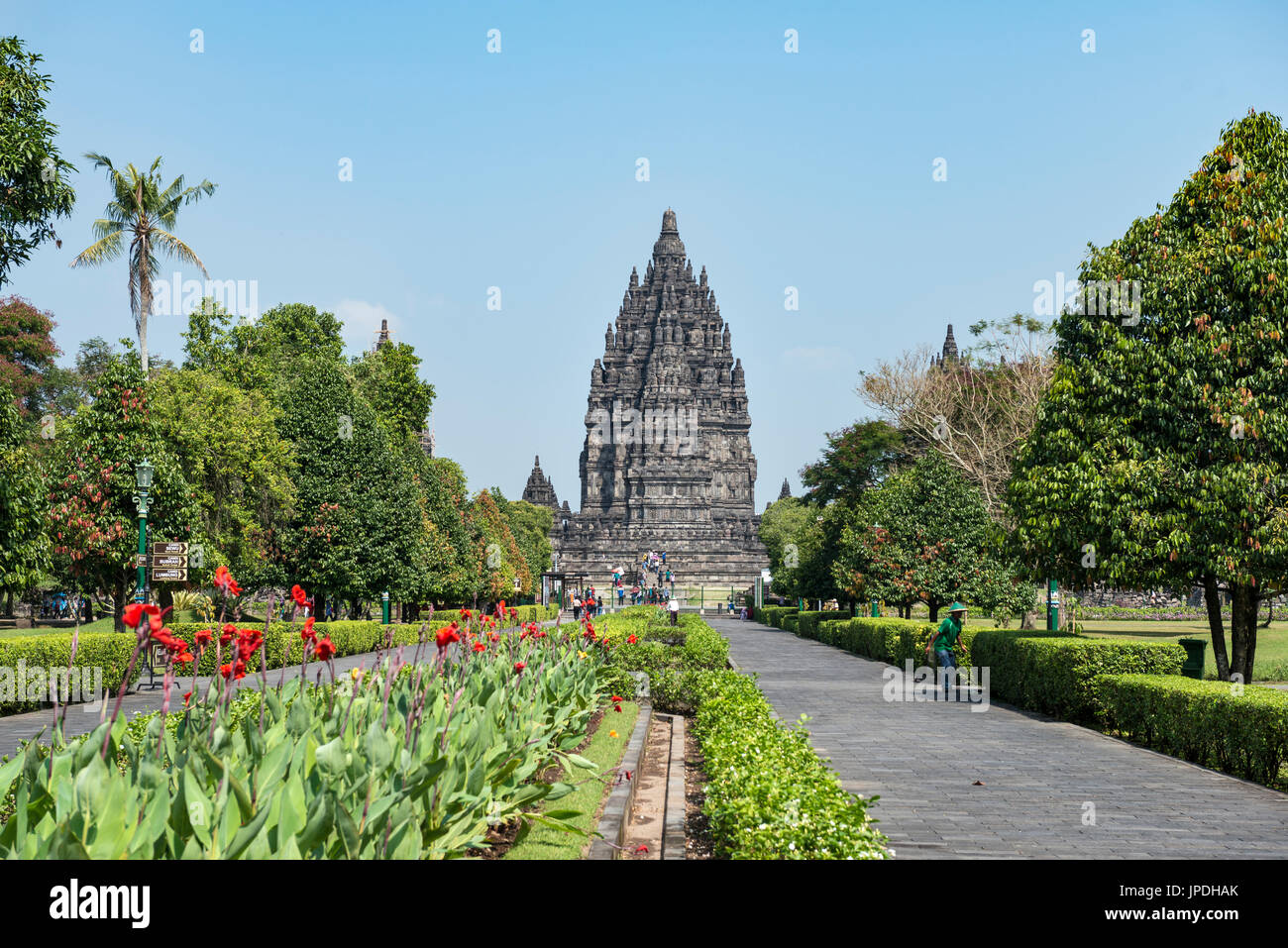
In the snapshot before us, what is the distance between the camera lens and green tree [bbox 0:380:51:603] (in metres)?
16.5

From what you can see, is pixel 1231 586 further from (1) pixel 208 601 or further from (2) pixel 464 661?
(1) pixel 208 601

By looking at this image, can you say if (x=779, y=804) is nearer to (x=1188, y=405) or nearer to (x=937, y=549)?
(x=1188, y=405)

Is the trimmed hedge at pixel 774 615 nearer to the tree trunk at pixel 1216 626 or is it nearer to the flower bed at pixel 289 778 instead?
the tree trunk at pixel 1216 626

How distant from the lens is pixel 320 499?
3644 cm

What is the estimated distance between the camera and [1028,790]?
10172 mm

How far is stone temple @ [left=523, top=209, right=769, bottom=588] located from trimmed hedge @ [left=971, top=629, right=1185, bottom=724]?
103 m

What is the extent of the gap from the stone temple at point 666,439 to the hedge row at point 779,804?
4477 inches

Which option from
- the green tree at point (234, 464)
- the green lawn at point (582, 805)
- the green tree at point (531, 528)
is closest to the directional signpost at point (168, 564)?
the green lawn at point (582, 805)

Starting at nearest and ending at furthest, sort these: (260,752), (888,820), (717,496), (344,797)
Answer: (344,797) → (260,752) → (888,820) → (717,496)

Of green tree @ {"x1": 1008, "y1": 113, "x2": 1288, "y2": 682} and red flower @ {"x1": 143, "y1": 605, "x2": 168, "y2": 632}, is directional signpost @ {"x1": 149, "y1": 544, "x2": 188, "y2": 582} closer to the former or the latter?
green tree @ {"x1": 1008, "y1": 113, "x2": 1288, "y2": 682}

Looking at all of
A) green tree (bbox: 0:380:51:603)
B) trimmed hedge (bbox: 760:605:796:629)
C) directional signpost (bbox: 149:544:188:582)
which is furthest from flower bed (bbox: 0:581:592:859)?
trimmed hedge (bbox: 760:605:796:629)
